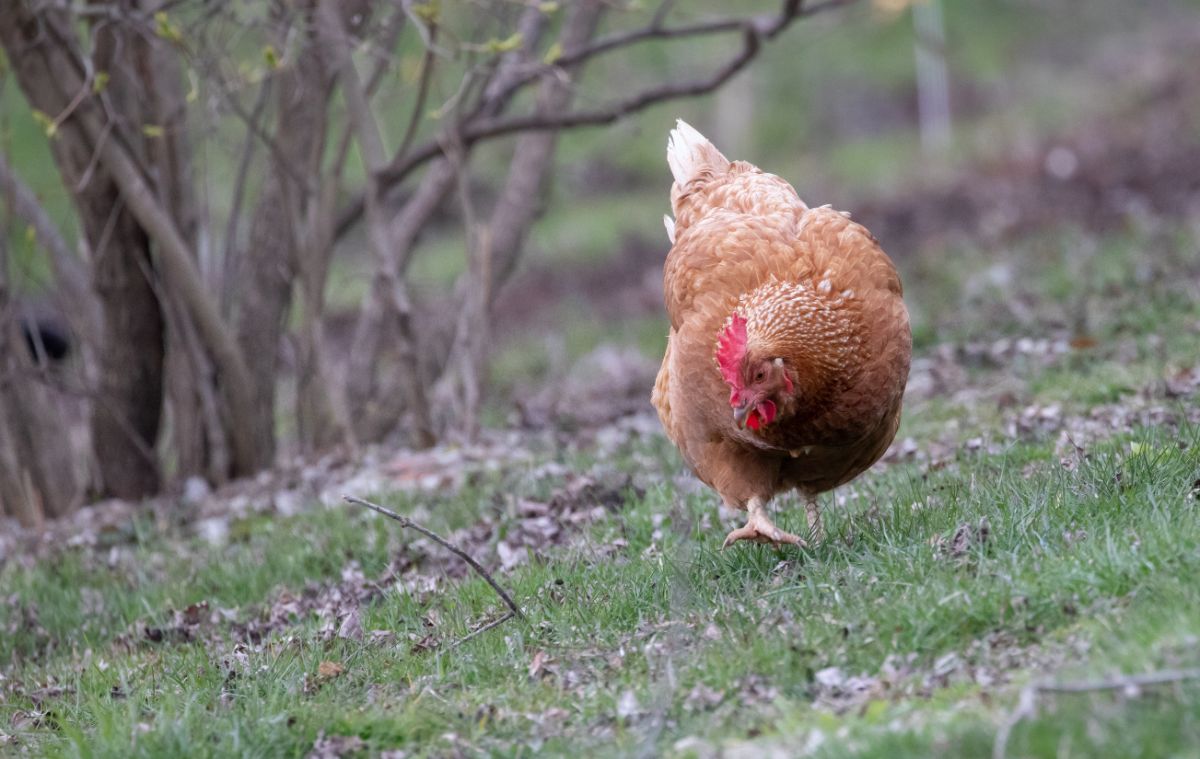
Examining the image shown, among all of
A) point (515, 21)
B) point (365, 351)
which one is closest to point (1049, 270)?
point (515, 21)

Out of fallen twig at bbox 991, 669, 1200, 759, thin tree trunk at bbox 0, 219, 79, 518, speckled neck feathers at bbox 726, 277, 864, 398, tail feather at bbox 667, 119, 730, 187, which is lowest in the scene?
thin tree trunk at bbox 0, 219, 79, 518

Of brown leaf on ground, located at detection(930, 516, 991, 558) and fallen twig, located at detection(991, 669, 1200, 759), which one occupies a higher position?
fallen twig, located at detection(991, 669, 1200, 759)

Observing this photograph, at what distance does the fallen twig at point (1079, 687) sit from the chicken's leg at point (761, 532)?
1.76m

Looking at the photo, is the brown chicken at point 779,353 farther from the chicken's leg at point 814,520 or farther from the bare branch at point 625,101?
the bare branch at point 625,101

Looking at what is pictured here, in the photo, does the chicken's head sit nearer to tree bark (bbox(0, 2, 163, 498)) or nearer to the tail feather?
the tail feather

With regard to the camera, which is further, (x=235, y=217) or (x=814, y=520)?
(x=235, y=217)

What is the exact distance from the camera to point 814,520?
18.5 feet

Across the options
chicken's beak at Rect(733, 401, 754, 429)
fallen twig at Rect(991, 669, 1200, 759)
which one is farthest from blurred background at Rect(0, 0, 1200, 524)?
fallen twig at Rect(991, 669, 1200, 759)

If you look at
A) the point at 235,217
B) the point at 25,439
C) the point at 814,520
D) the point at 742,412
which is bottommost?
the point at 25,439

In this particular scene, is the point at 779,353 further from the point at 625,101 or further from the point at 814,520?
→ the point at 625,101

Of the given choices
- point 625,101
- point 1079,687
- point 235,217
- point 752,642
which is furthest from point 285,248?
point 1079,687

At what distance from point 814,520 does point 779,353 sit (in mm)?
1102

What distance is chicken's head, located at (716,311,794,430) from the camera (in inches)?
190

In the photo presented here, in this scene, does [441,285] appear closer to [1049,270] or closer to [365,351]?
[365,351]
